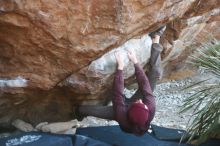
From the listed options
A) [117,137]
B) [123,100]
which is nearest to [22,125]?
[117,137]

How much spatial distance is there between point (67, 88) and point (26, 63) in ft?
1.77

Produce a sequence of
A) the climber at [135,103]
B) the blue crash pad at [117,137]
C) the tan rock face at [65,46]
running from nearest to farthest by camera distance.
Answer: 1. the tan rock face at [65,46]
2. the climber at [135,103]
3. the blue crash pad at [117,137]

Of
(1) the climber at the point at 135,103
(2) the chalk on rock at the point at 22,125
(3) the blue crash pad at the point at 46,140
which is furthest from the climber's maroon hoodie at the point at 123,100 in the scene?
(2) the chalk on rock at the point at 22,125

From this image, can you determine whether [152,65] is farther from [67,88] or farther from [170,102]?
[170,102]

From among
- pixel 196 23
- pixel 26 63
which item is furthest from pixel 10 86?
pixel 196 23

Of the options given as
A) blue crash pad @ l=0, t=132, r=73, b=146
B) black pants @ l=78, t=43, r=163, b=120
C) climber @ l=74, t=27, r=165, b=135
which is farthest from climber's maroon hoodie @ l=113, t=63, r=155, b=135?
blue crash pad @ l=0, t=132, r=73, b=146

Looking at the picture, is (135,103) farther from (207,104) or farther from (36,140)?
(36,140)

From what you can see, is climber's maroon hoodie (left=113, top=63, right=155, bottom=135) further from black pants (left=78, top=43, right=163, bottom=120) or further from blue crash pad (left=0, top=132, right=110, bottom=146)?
blue crash pad (left=0, top=132, right=110, bottom=146)

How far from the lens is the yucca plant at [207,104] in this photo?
3.97 m

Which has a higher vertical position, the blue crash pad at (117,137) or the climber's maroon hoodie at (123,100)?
the climber's maroon hoodie at (123,100)

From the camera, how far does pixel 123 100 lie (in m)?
4.05

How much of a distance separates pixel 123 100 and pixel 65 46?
28.3 inches

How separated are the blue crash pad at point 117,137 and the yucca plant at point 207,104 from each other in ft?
0.85

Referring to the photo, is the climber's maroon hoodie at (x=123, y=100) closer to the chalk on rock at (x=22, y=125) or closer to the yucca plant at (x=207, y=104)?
the yucca plant at (x=207, y=104)
